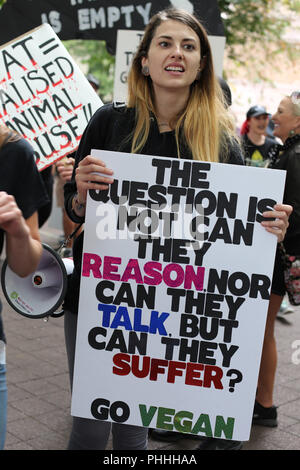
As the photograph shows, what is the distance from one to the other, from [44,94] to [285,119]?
1.30 metres

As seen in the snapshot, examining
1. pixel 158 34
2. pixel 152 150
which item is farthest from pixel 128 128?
pixel 158 34

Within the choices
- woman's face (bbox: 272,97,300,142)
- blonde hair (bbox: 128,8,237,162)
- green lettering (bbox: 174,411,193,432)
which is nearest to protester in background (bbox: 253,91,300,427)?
woman's face (bbox: 272,97,300,142)

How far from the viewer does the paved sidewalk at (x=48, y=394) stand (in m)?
3.57

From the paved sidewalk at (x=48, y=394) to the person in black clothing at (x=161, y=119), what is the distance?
47.1 inches

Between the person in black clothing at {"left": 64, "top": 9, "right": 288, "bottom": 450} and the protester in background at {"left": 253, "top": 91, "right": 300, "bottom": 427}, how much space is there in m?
1.05

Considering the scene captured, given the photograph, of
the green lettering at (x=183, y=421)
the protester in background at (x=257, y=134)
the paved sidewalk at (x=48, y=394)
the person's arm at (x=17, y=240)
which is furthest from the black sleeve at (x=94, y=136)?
the protester in background at (x=257, y=134)

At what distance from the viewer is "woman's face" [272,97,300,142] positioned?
145 inches

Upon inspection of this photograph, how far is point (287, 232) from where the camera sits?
11.8 feet

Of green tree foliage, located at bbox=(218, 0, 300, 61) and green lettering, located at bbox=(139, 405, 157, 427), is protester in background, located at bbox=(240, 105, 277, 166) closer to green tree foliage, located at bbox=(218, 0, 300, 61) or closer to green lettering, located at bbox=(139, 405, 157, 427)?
green lettering, located at bbox=(139, 405, 157, 427)

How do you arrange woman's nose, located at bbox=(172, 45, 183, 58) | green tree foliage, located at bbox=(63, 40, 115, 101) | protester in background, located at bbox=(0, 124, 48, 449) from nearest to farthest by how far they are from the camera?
1. protester in background, located at bbox=(0, 124, 48, 449)
2. woman's nose, located at bbox=(172, 45, 183, 58)
3. green tree foliage, located at bbox=(63, 40, 115, 101)

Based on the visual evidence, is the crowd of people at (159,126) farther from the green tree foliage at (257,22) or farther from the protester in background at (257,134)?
the green tree foliage at (257,22)

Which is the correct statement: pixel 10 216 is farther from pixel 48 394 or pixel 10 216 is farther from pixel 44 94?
pixel 48 394

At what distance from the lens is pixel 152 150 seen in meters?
2.36
